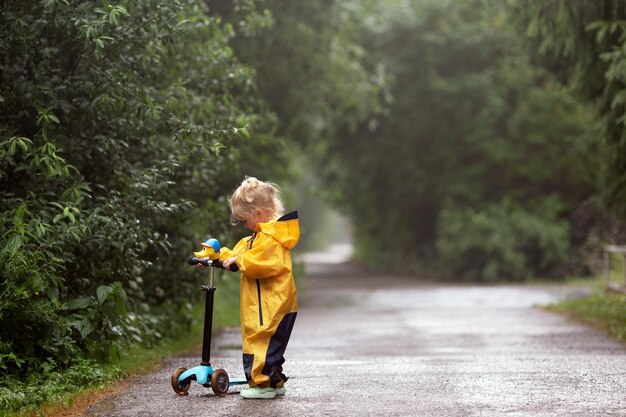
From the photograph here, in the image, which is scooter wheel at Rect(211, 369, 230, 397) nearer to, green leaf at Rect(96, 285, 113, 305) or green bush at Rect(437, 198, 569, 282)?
green leaf at Rect(96, 285, 113, 305)

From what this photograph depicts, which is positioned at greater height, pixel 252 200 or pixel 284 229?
pixel 252 200

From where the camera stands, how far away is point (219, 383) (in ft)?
22.4

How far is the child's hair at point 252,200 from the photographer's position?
6824 mm

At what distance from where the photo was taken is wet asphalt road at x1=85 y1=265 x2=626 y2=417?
6414mm

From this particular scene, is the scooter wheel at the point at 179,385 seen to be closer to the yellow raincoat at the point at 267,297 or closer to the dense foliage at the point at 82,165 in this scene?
the yellow raincoat at the point at 267,297

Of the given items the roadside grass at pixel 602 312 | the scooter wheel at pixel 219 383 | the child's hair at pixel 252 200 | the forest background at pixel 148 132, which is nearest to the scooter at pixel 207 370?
the scooter wheel at pixel 219 383

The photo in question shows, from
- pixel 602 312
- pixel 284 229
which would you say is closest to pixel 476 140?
pixel 602 312

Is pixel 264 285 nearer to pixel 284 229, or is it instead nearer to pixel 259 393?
pixel 284 229

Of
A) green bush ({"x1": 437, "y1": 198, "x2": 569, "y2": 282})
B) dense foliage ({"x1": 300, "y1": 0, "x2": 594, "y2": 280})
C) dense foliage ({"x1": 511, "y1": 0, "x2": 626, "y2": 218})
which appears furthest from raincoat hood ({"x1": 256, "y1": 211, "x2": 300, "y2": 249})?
green bush ({"x1": 437, "y1": 198, "x2": 569, "y2": 282})

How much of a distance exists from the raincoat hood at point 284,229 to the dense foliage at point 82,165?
65.8 inches

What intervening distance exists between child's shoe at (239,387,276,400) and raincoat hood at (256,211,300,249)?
1.03m

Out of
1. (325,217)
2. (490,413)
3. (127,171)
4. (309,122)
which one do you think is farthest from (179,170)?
(325,217)

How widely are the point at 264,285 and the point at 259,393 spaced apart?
2.51 ft

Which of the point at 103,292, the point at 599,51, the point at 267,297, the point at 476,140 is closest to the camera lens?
the point at 267,297
